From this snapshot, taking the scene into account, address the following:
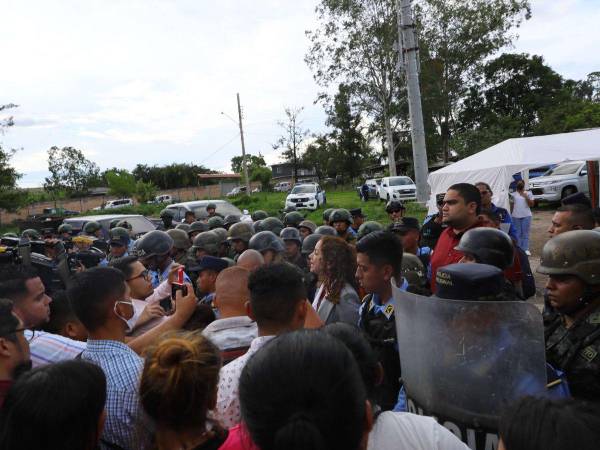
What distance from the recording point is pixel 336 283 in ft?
10.7

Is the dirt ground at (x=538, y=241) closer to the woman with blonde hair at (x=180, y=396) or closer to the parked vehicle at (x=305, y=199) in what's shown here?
the woman with blonde hair at (x=180, y=396)

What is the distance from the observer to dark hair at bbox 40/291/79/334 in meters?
3.23

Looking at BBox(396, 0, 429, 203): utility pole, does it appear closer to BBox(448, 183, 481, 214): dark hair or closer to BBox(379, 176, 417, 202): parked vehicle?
BBox(379, 176, 417, 202): parked vehicle

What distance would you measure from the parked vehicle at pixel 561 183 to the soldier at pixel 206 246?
15.7 meters

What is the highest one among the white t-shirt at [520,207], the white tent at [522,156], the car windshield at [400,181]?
the white tent at [522,156]

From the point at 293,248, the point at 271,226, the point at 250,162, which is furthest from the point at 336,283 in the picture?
the point at 250,162

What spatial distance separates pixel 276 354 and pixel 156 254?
4204 mm

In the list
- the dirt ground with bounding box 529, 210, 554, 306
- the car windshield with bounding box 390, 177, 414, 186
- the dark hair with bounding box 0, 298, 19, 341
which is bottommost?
the dirt ground with bounding box 529, 210, 554, 306

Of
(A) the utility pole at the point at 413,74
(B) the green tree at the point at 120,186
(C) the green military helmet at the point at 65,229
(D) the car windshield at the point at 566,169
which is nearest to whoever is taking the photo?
(C) the green military helmet at the point at 65,229

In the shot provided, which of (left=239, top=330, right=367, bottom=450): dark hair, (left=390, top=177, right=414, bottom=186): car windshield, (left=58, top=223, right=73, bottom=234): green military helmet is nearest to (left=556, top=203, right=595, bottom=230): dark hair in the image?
(left=239, top=330, right=367, bottom=450): dark hair

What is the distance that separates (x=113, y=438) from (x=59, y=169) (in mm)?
71894

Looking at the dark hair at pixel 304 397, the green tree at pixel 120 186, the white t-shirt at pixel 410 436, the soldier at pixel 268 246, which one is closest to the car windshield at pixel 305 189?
the soldier at pixel 268 246

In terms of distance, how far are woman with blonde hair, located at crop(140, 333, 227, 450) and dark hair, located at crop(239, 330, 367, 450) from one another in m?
0.42

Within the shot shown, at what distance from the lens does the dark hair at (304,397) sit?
1.10 meters
